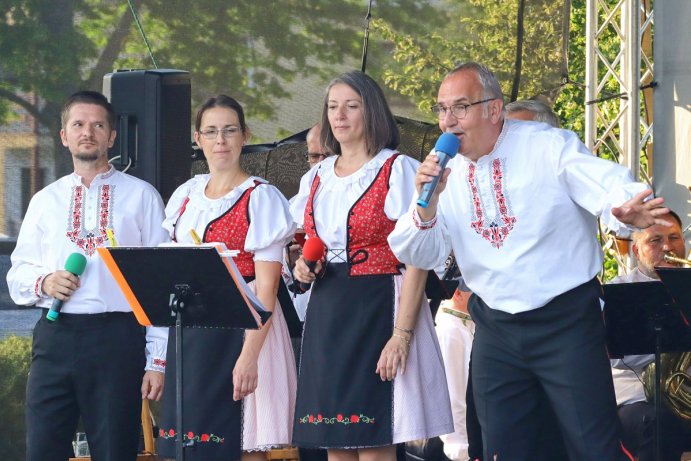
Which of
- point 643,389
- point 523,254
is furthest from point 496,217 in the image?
point 643,389

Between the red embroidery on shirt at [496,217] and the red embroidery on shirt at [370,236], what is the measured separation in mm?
490

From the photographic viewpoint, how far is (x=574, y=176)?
3.50 m

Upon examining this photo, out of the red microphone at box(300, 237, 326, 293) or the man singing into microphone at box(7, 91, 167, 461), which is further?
the man singing into microphone at box(7, 91, 167, 461)

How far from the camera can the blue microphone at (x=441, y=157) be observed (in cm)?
338

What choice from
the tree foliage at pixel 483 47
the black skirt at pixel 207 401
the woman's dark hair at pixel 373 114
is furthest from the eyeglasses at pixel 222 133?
the tree foliage at pixel 483 47

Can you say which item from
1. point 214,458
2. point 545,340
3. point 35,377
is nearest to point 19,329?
point 35,377

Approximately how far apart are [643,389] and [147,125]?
265 centimetres

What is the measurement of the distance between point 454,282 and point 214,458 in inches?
50.7

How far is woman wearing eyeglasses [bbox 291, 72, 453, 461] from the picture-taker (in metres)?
4.07

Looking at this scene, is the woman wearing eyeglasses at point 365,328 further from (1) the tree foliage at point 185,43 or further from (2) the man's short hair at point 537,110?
(1) the tree foliage at point 185,43

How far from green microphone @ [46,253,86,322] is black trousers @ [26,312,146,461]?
0.06 metres

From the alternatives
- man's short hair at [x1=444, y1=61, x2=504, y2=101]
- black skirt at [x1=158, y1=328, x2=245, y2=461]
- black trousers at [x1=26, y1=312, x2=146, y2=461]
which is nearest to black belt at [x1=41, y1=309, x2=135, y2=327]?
black trousers at [x1=26, y1=312, x2=146, y2=461]

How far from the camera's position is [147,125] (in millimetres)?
5523

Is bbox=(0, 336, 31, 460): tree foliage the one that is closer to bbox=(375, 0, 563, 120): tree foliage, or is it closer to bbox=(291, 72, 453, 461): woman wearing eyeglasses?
bbox=(375, 0, 563, 120): tree foliage
